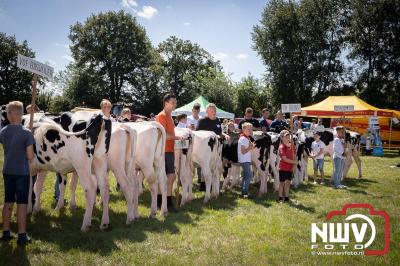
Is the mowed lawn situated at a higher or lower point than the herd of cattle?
lower

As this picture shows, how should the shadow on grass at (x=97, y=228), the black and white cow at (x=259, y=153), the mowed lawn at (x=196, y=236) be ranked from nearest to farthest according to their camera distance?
the mowed lawn at (x=196, y=236) < the shadow on grass at (x=97, y=228) < the black and white cow at (x=259, y=153)

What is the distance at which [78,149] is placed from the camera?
20.2 ft

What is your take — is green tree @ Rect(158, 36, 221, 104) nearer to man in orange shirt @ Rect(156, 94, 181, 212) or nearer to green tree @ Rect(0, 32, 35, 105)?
green tree @ Rect(0, 32, 35, 105)

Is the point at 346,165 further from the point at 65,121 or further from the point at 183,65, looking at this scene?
the point at 183,65

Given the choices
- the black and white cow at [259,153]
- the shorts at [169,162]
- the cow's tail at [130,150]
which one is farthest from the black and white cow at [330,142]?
the cow's tail at [130,150]

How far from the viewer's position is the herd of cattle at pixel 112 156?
6246 mm

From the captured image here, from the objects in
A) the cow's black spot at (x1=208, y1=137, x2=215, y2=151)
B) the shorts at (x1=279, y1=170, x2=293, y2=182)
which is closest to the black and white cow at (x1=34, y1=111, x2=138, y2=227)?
the cow's black spot at (x1=208, y1=137, x2=215, y2=151)

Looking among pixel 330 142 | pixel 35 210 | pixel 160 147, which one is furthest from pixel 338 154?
pixel 35 210

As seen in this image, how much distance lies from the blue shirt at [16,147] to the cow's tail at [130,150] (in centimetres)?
189

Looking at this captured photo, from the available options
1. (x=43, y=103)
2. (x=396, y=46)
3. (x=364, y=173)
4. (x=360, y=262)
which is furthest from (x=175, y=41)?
(x=360, y=262)

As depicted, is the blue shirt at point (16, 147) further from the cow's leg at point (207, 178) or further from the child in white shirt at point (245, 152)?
the child in white shirt at point (245, 152)

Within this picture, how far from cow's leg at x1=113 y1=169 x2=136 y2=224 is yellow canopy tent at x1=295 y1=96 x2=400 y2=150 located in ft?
60.8

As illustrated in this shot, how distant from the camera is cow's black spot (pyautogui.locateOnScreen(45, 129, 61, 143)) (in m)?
6.29

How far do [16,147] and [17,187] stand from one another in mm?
617
